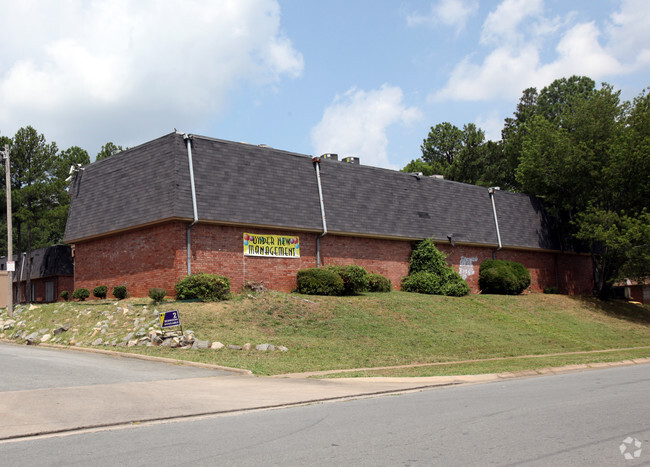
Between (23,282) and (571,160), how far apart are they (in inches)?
1633

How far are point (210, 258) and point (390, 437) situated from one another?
18061 millimetres

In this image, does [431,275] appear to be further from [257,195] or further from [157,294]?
[157,294]

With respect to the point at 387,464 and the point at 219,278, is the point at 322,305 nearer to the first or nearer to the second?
the point at 219,278

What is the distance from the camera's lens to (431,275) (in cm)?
3050

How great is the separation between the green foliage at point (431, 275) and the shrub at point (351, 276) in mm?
4240

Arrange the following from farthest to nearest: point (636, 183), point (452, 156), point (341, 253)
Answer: point (452, 156)
point (636, 183)
point (341, 253)

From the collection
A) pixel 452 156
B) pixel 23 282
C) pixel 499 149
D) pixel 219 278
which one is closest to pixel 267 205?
pixel 219 278

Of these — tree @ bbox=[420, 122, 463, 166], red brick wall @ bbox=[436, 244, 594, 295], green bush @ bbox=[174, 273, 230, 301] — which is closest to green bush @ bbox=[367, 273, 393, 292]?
red brick wall @ bbox=[436, 244, 594, 295]

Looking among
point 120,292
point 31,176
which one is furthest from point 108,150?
point 120,292

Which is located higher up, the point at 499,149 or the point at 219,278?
the point at 499,149

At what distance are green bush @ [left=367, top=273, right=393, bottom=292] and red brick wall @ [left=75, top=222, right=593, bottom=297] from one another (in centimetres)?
78

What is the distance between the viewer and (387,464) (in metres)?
6.36

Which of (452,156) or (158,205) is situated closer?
(158,205)

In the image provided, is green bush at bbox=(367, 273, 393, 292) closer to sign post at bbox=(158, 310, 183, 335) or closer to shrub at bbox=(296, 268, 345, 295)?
shrub at bbox=(296, 268, 345, 295)
